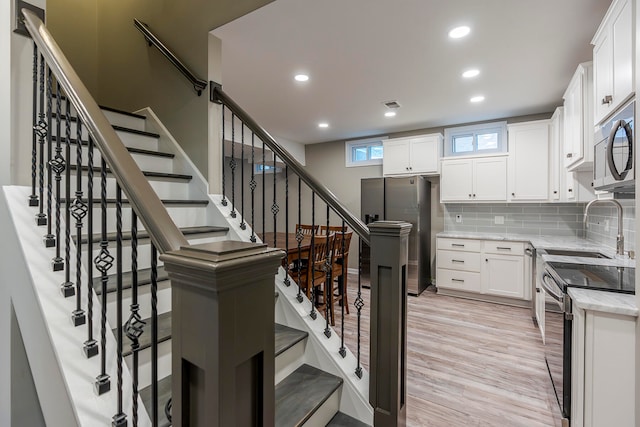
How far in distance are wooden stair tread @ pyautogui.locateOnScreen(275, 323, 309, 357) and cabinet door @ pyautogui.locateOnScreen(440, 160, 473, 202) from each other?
3583 mm

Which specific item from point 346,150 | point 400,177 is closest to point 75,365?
point 400,177

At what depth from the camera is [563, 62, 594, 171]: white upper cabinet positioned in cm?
243

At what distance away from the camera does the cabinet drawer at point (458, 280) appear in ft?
14.0

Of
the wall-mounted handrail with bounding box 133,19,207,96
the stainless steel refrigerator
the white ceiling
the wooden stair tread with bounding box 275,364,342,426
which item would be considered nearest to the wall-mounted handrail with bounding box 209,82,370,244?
the wall-mounted handrail with bounding box 133,19,207,96

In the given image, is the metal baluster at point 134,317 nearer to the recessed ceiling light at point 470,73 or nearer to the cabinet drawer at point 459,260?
the recessed ceiling light at point 470,73

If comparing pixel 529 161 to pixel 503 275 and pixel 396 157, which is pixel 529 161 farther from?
pixel 396 157

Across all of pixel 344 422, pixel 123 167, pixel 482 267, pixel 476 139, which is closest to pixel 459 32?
pixel 123 167

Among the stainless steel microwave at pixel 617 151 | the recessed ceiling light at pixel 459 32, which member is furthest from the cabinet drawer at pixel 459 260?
the recessed ceiling light at pixel 459 32

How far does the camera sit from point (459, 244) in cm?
442

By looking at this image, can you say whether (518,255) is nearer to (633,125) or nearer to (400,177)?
(400,177)

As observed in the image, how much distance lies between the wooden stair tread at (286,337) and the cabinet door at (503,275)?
3.30m

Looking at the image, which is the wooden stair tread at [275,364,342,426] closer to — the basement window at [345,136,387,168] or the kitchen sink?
the kitchen sink

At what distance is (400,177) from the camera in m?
4.80

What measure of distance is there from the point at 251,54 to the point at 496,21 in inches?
76.7
